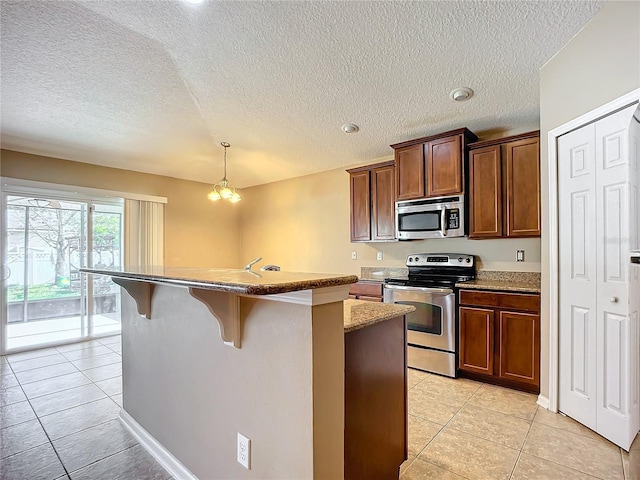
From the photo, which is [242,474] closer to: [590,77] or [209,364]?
[209,364]

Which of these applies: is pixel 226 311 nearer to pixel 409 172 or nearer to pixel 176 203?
pixel 409 172

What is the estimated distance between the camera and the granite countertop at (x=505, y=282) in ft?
9.30

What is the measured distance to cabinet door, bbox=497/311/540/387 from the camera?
268 cm

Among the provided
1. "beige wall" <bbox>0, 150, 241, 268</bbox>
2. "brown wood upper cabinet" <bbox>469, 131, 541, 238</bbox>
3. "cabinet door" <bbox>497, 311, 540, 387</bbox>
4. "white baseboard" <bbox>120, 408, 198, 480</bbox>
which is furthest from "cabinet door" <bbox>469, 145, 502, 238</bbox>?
"beige wall" <bbox>0, 150, 241, 268</bbox>

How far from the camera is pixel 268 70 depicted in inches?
108

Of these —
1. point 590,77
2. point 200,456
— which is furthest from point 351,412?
point 590,77

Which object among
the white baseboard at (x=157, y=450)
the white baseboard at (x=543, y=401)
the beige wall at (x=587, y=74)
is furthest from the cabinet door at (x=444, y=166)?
the white baseboard at (x=157, y=450)

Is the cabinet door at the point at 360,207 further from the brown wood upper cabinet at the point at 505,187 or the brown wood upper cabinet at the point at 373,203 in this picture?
the brown wood upper cabinet at the point at 505,187

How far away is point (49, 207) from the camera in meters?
4.24

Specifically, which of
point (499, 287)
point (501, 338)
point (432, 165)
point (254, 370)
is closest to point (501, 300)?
point (499, 287)

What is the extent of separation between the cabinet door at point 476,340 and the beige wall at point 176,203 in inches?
175

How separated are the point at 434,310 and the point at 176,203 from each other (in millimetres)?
4435

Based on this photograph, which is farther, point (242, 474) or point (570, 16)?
point (570, 16)

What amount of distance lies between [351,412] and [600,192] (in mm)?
2140
